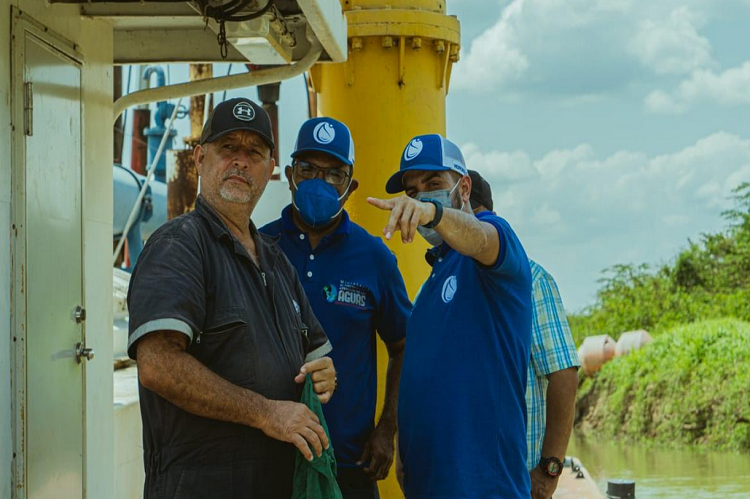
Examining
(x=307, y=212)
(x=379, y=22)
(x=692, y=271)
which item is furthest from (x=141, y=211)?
(x=692, y=271)

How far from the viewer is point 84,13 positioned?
186 inches

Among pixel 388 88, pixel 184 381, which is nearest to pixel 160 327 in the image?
pixel 184 381

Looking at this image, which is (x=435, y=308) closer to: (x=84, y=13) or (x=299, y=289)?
(x=299, y=289)

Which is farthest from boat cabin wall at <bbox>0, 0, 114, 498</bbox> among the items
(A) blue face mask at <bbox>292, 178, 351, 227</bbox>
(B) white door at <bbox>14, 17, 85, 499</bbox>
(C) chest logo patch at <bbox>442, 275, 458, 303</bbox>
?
(C) chest logo patch at <bbox>442, 275, 458, 303</bbox>

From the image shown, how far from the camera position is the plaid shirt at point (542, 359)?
170 inches

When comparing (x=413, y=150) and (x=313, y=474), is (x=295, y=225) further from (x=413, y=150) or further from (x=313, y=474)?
(x=313, y=474)

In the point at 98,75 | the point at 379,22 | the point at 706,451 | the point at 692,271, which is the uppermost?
the point at 379,22

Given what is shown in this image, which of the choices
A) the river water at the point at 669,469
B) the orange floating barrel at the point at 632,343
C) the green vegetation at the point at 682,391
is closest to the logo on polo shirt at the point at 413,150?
the river water at the point at 669,469

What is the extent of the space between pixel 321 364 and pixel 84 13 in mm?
2308

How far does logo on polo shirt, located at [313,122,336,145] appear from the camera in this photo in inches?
162

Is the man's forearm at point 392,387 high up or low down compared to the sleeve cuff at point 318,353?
down

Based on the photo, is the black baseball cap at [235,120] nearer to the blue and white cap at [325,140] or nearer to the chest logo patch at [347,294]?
the blue and white cap at [325,140]

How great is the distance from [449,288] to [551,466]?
1.07 meters

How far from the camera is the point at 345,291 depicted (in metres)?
4.06
